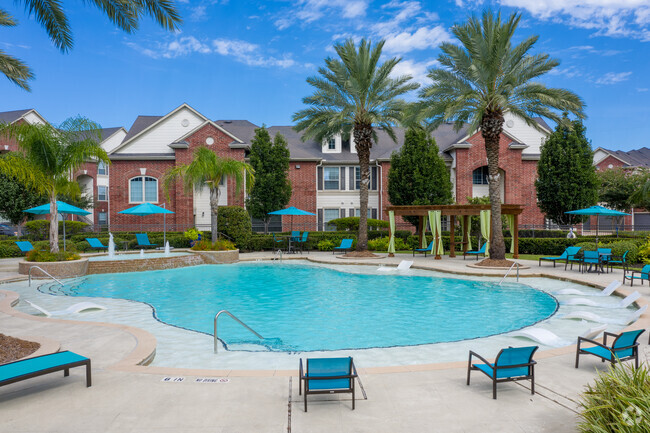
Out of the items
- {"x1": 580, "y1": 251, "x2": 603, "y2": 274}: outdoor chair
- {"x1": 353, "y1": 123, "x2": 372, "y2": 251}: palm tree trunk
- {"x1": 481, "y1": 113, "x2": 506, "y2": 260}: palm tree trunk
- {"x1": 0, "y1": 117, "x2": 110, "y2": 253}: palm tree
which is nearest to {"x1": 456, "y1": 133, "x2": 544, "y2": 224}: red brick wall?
{"x1": 353, "y1": 123, "x2": 372, "y2": 251}: palm tree trunk

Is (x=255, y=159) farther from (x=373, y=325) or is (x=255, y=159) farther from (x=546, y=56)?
(x=373, y=325)

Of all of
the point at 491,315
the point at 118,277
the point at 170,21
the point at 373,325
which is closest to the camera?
the point at 170,21

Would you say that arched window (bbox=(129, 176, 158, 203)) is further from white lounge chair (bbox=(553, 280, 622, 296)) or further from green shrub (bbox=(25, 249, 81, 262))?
white lounge chair (bbox=(553, 280, 622, 296))

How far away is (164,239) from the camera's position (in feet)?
87.1

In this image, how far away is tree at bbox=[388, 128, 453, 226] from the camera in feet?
97.4

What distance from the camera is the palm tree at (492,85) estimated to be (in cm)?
1847

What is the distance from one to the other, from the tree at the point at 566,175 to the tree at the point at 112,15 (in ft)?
93.9

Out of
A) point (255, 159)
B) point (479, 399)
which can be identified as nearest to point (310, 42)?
point (255, 159)

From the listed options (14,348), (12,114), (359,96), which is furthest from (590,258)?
(12,114)

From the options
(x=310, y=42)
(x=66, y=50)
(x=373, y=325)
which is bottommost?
(x=373, y=325)

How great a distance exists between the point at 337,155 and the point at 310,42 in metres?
14.4

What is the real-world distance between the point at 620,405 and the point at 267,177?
28.2 m

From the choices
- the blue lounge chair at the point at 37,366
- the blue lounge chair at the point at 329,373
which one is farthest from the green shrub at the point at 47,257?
the blue lounge chair at the point at 329,373

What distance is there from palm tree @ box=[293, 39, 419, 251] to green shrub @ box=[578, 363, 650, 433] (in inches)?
788
